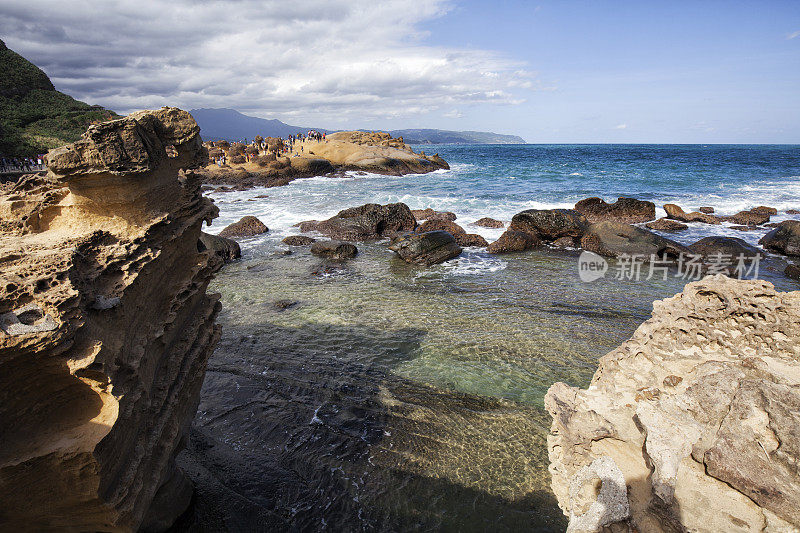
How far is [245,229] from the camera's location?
1686cm

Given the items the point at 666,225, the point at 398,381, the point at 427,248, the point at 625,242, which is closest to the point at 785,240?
the point at 666,225

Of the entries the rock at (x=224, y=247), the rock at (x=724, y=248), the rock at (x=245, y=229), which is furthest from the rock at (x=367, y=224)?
the rock at (x=724, y=248)

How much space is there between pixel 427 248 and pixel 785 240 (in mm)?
11776

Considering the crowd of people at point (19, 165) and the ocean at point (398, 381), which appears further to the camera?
the crowd of people at point (19, 165)

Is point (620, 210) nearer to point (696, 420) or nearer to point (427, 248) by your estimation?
point (427, 248)

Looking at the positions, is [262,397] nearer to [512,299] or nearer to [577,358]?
[577,358]

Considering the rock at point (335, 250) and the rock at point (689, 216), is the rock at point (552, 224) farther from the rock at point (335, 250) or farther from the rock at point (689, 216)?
the rock at point (689, 216)

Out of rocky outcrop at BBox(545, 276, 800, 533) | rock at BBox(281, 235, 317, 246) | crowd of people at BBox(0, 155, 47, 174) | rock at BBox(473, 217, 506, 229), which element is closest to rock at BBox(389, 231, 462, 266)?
rock at BBox(281, 235, 317, 246)

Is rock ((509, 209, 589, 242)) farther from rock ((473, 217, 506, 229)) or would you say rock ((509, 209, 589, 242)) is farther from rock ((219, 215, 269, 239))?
rock ((219, 215, 269, 239))

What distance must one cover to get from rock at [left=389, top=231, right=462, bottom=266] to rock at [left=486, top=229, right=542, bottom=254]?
129 cm

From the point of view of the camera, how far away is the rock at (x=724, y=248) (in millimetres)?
12672

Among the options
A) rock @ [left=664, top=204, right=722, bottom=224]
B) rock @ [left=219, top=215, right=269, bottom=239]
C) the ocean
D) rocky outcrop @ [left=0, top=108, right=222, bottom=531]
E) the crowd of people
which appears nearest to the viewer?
rocky outcrop @ [left=0, top=108, right=222, bottom=531]

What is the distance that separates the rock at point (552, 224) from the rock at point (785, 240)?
5852 millimetres

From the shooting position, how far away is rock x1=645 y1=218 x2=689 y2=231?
17203mm
